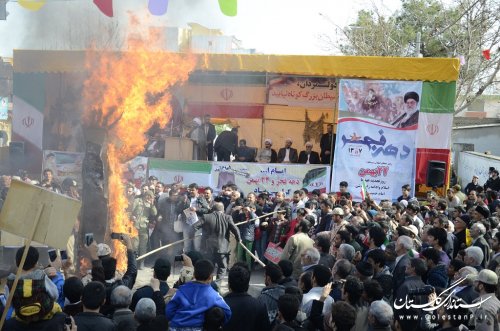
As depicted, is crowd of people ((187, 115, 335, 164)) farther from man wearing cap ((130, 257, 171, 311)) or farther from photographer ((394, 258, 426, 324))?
man wearing cap ((130, 257, 171, 311))

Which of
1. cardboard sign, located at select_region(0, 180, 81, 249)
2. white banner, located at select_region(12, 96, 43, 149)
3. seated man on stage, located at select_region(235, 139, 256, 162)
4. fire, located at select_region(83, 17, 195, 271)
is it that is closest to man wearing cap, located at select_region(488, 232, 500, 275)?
cardboard sign, located at select_region(0, 180, 81, 249)

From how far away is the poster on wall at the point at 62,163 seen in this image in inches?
637

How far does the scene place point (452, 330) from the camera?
16.1ft

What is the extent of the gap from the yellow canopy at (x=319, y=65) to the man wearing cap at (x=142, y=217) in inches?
194

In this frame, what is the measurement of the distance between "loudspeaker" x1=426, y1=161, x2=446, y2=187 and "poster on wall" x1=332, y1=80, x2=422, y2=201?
364 mm

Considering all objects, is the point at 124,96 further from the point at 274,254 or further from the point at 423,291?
the point at 423,291

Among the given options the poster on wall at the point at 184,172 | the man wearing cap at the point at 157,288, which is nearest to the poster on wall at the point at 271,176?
the poster on wall at the point at 184,172

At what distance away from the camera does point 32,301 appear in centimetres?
454

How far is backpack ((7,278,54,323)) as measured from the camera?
177 inches

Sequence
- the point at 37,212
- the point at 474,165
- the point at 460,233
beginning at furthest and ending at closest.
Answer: the point at 474,165 → the point at 460,233 → the point at 37,212

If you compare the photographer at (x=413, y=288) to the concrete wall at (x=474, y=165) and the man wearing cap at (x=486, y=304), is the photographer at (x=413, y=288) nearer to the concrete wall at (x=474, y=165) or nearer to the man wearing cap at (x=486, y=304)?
the man wearing cap at (x=486, y=304)

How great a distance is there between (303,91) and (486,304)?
1325cm

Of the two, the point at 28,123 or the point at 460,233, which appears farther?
the point at 28,123

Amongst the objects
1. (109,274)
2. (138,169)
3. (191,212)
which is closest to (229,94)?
(138,169)
